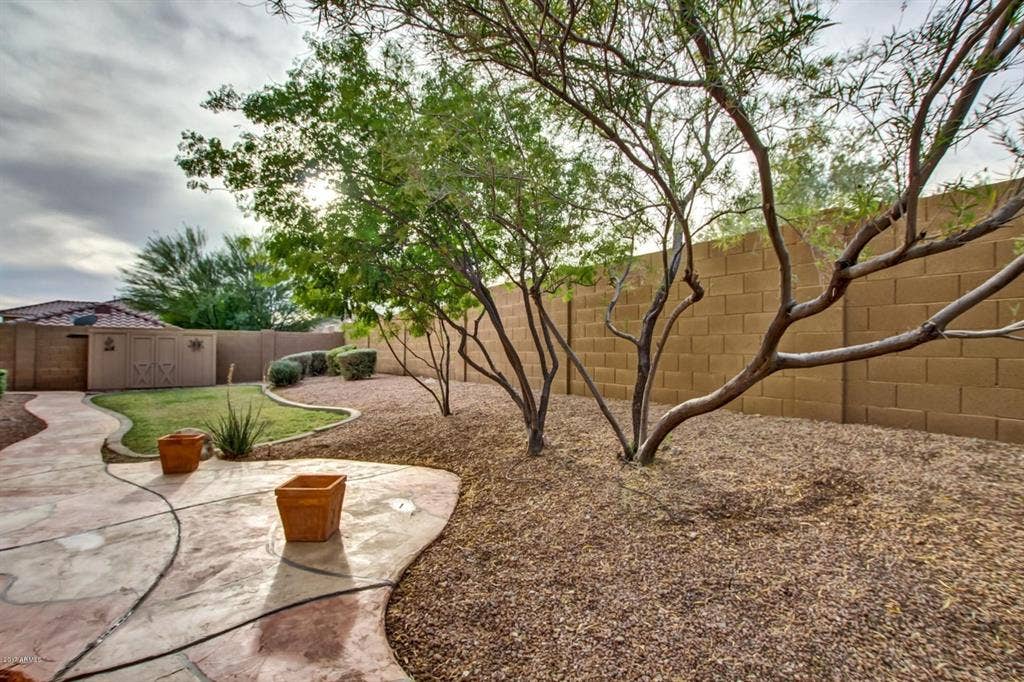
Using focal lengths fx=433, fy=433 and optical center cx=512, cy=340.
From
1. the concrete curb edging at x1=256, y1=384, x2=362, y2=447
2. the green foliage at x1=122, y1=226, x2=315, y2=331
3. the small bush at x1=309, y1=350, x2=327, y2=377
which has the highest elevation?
the green foliage at x1=122, y1=226, x2=315, y2=331

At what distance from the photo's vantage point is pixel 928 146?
177 centimetres

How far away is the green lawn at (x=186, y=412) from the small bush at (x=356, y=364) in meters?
1.88

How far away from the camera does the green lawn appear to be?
5.60 m

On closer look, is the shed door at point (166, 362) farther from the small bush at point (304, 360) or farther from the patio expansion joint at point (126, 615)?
the patio expansion joint at point (126, 615)

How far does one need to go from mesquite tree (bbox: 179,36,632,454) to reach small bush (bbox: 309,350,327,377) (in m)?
8.50

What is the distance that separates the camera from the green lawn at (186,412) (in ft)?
18.4

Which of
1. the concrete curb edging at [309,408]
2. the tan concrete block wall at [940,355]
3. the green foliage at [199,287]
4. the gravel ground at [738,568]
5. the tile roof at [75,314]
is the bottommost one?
the concrete curb edging at [309,408]

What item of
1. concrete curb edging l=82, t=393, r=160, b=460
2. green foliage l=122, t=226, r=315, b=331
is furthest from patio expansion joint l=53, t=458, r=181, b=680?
green foliage l=122, t=226, r=315, b=331

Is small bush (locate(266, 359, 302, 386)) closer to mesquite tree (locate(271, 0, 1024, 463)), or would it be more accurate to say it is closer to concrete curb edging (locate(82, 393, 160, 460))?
concrete curb edging (locate(82, 393, 160, 460))

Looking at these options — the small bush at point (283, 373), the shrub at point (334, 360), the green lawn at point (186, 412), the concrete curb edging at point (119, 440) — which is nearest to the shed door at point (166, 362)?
the green lawn at point (186, 412)

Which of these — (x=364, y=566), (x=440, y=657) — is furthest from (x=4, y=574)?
(x=440, y=657)

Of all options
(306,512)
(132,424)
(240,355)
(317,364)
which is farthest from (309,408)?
(240,355)

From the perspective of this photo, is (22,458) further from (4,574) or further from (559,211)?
(559,211)

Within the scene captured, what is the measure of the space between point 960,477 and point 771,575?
164cm
